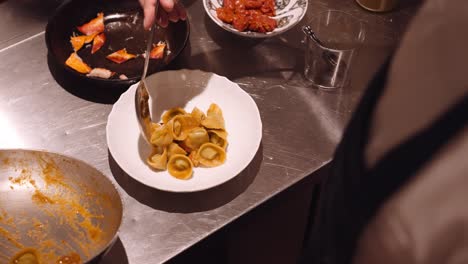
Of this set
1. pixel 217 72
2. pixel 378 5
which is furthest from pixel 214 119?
pixel 378 5

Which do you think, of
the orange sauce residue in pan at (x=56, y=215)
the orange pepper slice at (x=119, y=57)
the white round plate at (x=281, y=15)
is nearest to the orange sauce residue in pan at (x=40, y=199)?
the orange sauce residue in pan at (x=56, y=215)

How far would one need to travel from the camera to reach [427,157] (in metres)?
0.34

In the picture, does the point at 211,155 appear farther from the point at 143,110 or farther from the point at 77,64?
the point at 77,64

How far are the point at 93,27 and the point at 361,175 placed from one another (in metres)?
0.92

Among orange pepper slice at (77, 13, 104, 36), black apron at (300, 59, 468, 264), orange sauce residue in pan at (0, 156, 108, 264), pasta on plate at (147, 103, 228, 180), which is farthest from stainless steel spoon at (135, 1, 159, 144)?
black apron at (300, 59, 468, 264)

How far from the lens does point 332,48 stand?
1.17 m

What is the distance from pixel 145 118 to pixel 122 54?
23cm

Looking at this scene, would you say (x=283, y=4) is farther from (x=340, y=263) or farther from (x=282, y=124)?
Result: (x=340, y=263)

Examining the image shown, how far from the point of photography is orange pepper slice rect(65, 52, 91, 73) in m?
1.10

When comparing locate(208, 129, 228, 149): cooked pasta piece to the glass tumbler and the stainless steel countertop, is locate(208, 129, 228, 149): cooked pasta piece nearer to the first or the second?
the stainless steel countertop

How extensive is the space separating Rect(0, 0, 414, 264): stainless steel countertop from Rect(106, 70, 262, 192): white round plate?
0.14ft

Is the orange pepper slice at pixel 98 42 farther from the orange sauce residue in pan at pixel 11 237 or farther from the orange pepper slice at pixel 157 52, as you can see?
the orange sauce residue in pan at pixel 11 237

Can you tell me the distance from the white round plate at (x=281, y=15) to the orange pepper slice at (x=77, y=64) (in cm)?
28

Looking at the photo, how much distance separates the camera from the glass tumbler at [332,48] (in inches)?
44.5
